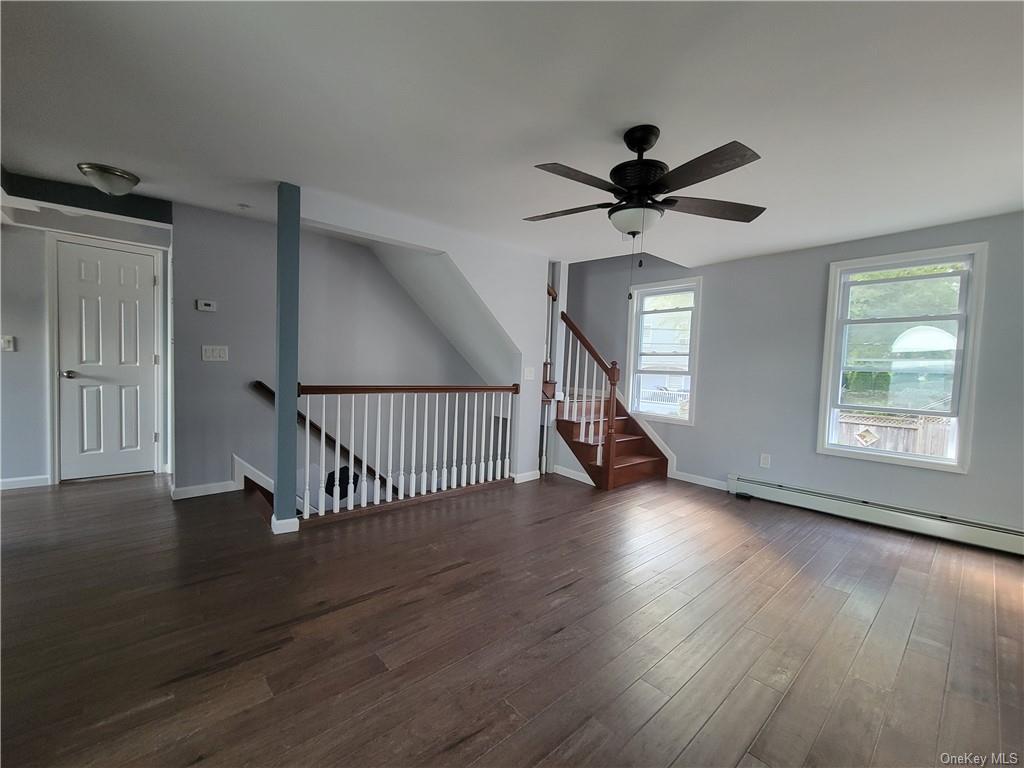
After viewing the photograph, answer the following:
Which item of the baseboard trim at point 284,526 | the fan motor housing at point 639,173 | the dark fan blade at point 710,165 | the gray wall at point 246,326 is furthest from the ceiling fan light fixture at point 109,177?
the dark fan blade at point 710,165

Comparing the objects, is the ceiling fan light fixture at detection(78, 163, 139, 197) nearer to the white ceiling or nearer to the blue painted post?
the white ceiling

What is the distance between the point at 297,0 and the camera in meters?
1.33

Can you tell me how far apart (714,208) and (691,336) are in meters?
2.88

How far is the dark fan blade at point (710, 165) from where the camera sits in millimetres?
1524

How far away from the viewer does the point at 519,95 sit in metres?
1.77

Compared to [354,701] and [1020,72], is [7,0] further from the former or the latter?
[1020,72]

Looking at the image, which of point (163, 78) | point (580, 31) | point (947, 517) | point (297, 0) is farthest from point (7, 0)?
point (947, 517)

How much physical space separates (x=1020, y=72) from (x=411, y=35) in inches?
88.3

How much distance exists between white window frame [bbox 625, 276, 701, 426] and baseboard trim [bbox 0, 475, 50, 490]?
5735 millimetres

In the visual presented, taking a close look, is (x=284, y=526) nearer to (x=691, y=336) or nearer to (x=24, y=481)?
(x=24, y=481)

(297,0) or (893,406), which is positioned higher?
(297,0)

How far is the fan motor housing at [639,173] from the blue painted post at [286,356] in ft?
7.07

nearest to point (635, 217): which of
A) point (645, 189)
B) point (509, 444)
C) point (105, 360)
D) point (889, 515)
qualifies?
point (645, 189)

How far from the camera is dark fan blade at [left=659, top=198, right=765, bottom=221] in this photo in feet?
6.25
